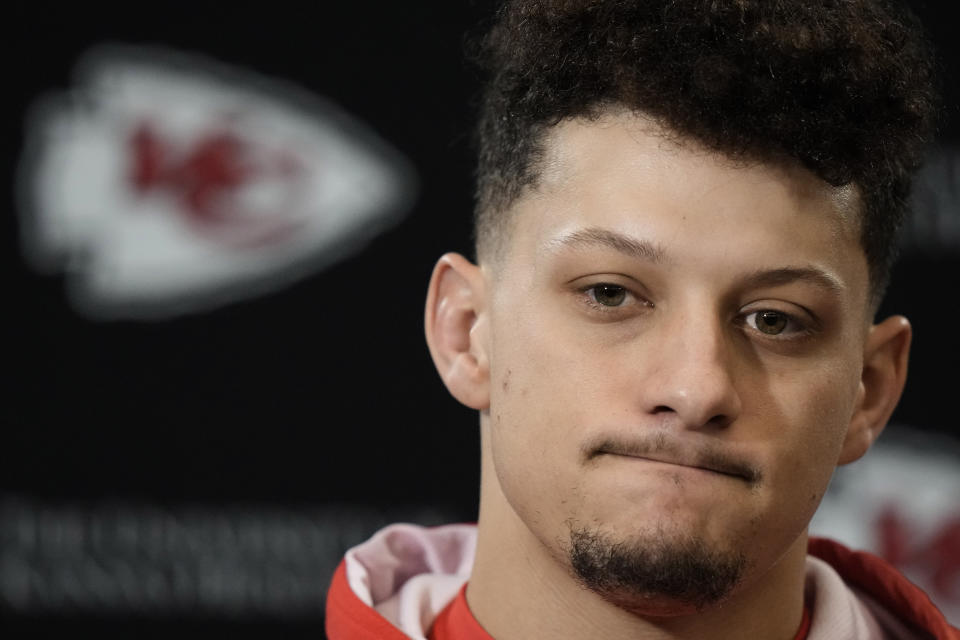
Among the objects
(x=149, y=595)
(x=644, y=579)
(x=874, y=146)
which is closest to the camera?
(x=644, y=579)

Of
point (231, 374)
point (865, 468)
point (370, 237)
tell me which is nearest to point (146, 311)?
point (231, 374)

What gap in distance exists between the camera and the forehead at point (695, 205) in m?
1.18

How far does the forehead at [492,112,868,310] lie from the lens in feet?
3.87

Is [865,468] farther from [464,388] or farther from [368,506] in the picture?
[464,388]

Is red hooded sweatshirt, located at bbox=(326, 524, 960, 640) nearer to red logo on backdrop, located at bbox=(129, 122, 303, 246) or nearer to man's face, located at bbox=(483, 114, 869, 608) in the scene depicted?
man's face, located at bbox=(483, 114, 869, 608)

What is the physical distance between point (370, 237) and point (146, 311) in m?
0.44

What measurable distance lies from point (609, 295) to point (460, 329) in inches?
10.7

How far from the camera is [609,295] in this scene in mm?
1228

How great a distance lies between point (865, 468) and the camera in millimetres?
2361

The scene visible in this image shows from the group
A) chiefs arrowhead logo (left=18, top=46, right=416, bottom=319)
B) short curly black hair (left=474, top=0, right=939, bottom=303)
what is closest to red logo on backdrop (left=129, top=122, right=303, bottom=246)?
chiefs arrowhead logo (left=18, top=46, right=416, bottom=319)

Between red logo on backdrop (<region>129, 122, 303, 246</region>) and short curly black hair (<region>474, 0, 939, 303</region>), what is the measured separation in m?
1.10

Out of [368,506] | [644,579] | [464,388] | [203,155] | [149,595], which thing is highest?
[203,155]

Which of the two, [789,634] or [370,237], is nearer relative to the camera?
[789,634]

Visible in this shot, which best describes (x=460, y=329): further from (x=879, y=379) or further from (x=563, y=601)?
(x=879, y=379)
